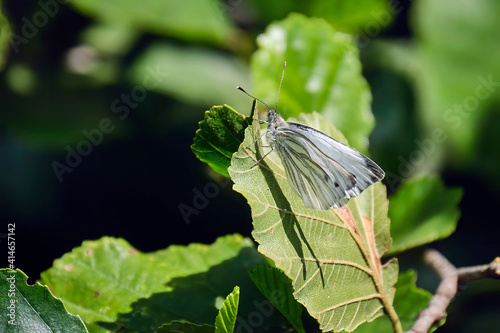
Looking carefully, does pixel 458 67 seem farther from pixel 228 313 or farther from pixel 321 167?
pixel 228 313

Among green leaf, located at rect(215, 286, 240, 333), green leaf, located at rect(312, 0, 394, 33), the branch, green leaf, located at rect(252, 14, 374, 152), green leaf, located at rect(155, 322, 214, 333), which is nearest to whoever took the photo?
green leaf, located at rect(215, 286, 240, 333)

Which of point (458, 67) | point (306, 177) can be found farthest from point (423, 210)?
point (458, 67)

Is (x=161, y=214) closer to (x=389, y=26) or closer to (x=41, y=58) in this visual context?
(x=41, y=58)

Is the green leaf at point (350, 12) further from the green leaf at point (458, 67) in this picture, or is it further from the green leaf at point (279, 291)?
the green leaf at point (279, 291)

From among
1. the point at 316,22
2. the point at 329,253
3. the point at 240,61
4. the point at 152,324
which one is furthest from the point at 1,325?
the point at 240,61

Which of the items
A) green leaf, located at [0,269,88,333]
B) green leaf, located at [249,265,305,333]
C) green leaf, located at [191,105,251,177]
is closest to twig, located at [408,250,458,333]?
green leaf, located at [249,265,305,333]

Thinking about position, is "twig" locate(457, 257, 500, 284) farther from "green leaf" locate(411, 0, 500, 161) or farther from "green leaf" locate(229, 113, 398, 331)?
"green leaf" locate(411, 0, 500, 161)
